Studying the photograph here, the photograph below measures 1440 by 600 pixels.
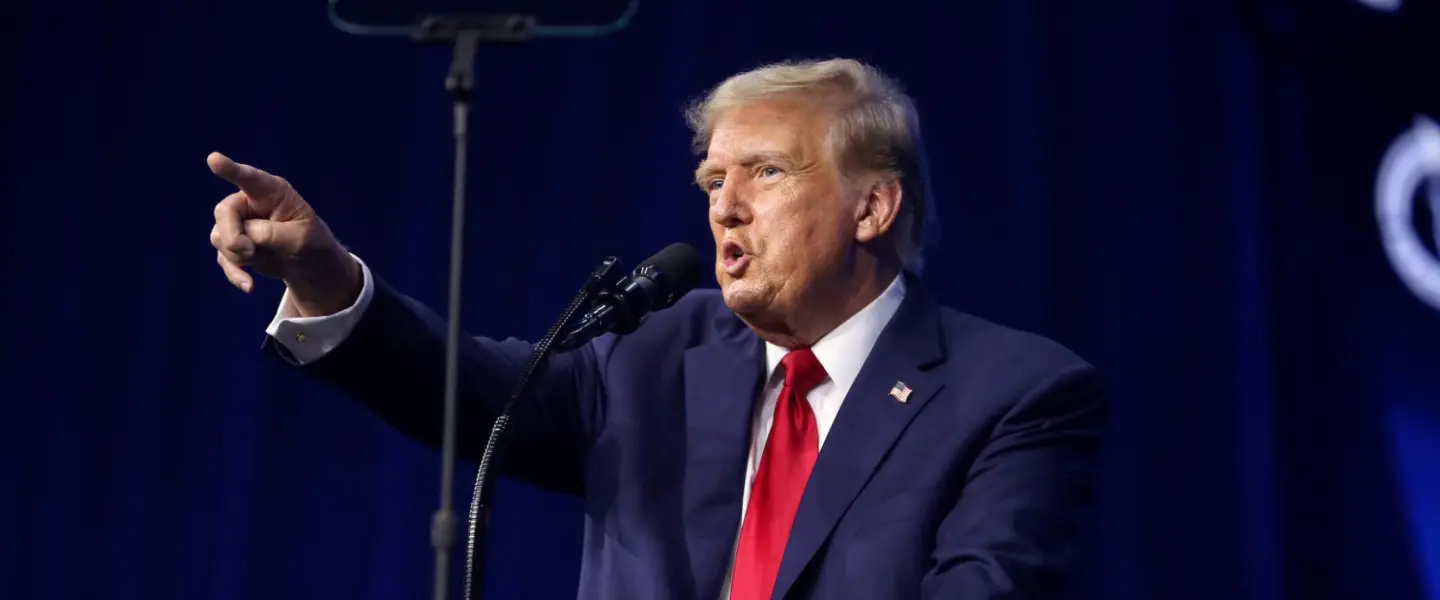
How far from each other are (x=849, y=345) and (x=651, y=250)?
1132mm

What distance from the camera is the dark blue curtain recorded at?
3207 mm

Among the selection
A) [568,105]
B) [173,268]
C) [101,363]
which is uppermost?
[568,105]

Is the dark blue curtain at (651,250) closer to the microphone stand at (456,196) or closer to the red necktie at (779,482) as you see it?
the red necktie at (779,482)

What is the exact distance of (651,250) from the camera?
3219 mm

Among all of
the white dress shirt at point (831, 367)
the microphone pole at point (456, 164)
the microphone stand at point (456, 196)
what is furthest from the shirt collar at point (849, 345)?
the microphone pole at point (456, 164)

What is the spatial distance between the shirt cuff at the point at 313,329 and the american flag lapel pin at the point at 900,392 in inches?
27.4

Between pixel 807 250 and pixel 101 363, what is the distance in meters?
1.94

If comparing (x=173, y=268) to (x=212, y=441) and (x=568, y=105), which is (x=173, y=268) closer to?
(x=212, y=441)

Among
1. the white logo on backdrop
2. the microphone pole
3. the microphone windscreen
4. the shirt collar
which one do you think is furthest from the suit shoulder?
the white logo on backdrop

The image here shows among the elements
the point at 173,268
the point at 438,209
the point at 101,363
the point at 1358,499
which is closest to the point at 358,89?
the point at 438,209

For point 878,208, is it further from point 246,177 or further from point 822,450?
point 246,177

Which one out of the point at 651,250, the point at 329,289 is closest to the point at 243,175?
the point at 329,289

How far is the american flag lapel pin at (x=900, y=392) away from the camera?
2012 millimetres

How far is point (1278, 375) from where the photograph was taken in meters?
3.24
